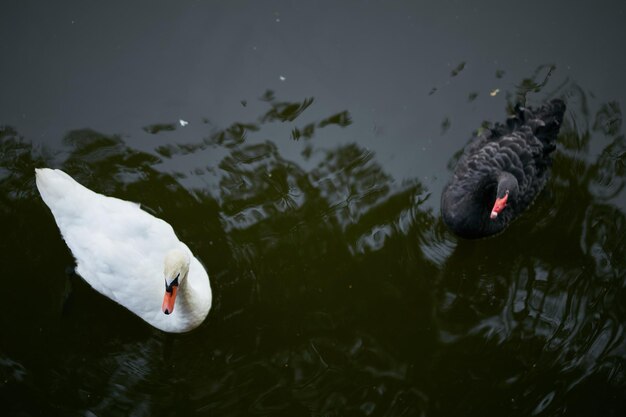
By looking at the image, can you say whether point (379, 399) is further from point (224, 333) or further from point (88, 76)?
point (88, 76)

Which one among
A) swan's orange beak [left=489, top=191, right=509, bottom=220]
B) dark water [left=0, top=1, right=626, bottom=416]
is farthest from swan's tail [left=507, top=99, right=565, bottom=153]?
swan's orange beak [left=489, top=191, right=509, bottom=220]

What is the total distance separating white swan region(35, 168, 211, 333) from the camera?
3.60 meters

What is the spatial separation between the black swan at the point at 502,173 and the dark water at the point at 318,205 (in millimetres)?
268

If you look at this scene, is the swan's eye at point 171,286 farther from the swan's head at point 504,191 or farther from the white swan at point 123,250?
the swan's head at point 504,191

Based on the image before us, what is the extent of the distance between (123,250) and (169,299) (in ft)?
1.53

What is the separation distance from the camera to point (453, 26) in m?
5.02

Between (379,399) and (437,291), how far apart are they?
870 mm

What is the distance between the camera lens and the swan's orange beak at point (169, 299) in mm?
3379

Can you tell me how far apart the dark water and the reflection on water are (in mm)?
15

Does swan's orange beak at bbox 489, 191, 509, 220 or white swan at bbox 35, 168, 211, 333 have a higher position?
white swan at bbox 35, 168, 211, 333

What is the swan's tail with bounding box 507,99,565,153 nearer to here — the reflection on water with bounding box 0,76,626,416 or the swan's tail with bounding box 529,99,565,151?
the swan's tail with bounding box 529,99,565,151

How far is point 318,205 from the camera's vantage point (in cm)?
444

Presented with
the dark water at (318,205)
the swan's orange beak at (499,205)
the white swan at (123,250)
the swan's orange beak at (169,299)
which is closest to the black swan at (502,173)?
the swan's orange beak at (499,205)

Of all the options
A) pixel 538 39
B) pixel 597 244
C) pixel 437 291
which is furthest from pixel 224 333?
pixel 538 39
